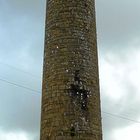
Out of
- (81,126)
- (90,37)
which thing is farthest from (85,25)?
(81,126)

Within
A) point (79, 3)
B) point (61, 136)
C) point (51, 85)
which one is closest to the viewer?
point (61, 136)

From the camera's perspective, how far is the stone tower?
36.8 feet

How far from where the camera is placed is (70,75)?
11648 millimetres

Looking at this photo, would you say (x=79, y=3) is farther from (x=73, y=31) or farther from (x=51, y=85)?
(x=51, y=85)

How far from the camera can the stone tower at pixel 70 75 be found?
11.2m

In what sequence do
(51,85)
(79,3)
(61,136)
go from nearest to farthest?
Result: (61,136) < (51,85) < (79,3)

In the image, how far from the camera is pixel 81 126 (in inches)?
440

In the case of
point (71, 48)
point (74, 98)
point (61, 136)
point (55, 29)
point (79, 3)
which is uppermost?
point (79, 3)

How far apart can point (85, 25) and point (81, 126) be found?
3.21 metres

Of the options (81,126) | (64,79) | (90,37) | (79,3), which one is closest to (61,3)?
(79,3)

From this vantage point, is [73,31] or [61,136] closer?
[61,136]

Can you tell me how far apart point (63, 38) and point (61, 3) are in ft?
4.10

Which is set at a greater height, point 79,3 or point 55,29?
point 79,3

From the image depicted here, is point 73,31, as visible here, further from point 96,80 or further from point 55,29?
point 96,80
